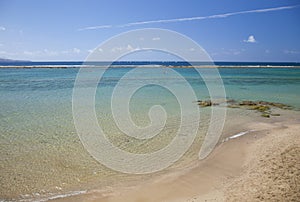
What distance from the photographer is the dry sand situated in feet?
19.5

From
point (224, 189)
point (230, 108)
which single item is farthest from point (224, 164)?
point (230, 108)

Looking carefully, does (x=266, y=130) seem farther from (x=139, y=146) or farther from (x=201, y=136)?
(x=139, y=146)

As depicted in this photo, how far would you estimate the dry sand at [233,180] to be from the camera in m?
5.94

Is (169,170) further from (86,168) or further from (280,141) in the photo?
(280,141)

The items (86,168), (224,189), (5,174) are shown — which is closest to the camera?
(224,189)

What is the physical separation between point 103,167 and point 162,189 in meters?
2.31

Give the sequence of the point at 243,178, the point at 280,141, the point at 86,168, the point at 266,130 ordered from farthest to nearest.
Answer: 1. the point at 266,130
2. the point at 280,141
3. the point at 86,168
4. the point at 243,178

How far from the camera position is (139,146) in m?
10.0

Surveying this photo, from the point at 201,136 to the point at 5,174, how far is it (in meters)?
7.34

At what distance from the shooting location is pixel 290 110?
17.2 metres

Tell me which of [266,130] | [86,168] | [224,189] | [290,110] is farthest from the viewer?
[290,110]

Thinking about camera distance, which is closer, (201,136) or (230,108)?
(201,136)

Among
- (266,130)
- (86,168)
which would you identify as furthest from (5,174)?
(266,130)

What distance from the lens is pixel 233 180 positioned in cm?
686
